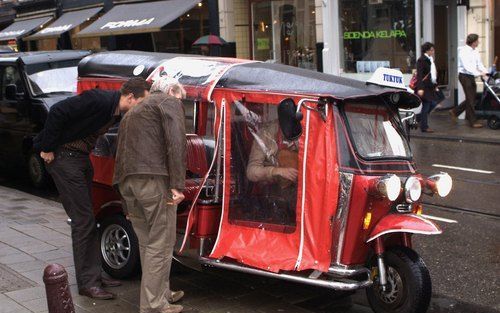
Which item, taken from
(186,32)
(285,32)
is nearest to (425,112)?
(285,32)

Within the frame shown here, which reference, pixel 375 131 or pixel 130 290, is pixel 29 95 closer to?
pixel 130 290

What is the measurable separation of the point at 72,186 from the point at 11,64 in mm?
6025

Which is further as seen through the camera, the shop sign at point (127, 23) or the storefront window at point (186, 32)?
the storefront window at point (186, 32)

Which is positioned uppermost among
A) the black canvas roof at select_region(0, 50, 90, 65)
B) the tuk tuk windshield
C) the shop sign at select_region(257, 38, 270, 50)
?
the shop sign at select_region(257, 38, 270, 50)

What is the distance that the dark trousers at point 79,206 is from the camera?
539 cm

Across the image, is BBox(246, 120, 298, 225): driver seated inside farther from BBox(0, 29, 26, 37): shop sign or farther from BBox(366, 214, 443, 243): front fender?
BBox(0, 29, 26, 37): shop sign

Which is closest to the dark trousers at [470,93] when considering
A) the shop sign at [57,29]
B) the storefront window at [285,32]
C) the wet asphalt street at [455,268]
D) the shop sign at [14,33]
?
the wet asphalt street at [455,268]

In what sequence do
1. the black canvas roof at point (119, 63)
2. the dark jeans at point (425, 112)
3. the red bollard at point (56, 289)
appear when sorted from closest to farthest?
1. the red bollard at point (56, 289)
2. the black canvas roof at point (119, 63)
3. the dark jeans at point (425, 112)

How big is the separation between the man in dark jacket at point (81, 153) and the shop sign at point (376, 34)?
1295 centimetres

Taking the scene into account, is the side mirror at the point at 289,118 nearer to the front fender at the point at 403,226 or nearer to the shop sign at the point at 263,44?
the front fender at the point at 403,226

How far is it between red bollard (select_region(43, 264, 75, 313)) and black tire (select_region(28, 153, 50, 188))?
682 cm

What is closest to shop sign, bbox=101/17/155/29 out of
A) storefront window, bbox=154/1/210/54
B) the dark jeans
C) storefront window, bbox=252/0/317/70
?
storefront window, bbox=154/1/210/54

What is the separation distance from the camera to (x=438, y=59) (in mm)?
17469

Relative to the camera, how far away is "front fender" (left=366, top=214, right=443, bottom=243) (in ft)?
15.1
